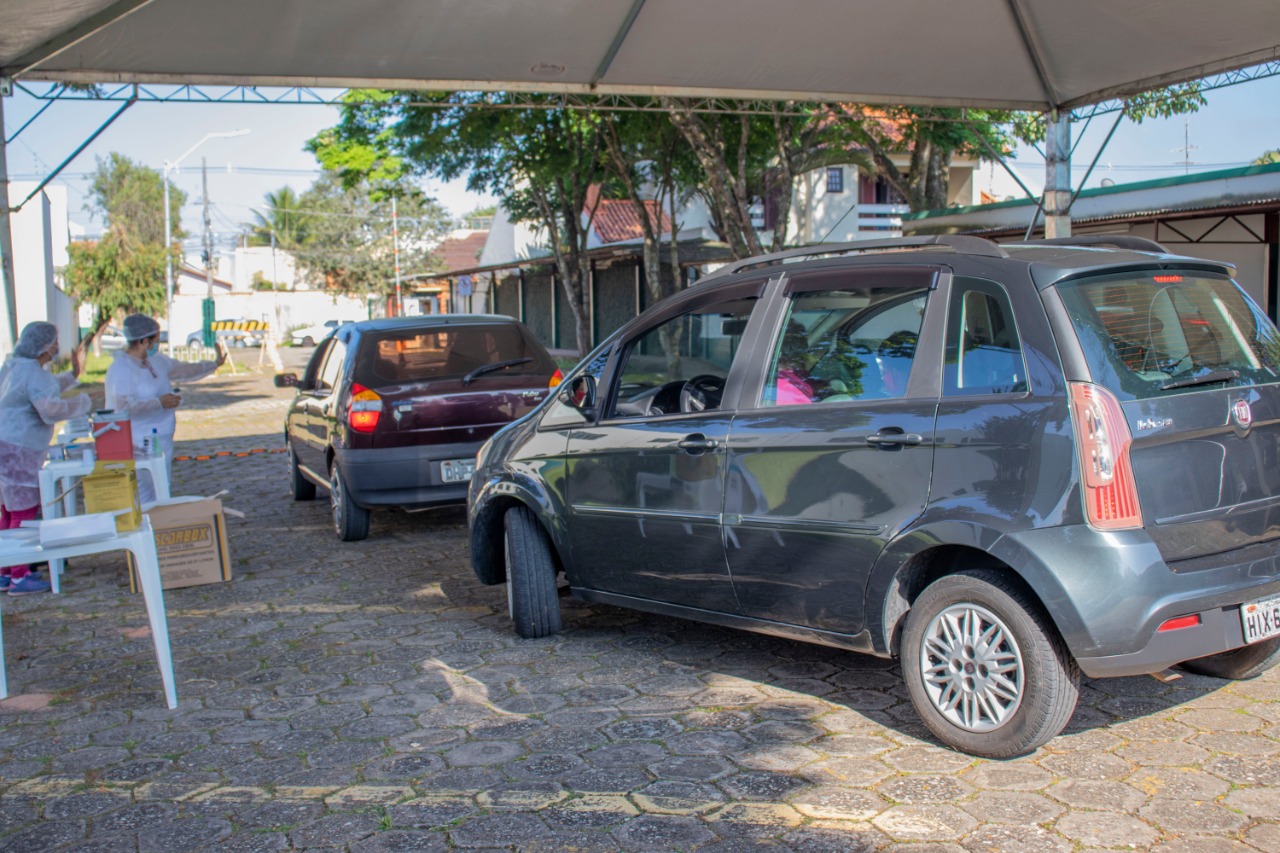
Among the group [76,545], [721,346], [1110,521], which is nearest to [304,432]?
[76,545]

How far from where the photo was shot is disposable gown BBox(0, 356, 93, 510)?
746cm

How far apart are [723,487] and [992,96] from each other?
9.30 metres

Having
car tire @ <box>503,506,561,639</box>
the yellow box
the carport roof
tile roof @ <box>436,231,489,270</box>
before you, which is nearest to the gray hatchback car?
car tire @ <box>503,506,561,639</box>

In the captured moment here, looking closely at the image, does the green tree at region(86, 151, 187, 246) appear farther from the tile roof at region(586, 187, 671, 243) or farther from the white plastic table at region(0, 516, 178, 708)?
the white plastic table at region(0, 516, 178, 708)

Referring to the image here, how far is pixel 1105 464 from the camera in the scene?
3.84 meters

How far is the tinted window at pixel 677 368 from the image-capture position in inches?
208

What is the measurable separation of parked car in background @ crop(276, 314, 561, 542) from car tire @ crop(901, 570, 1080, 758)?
4.77 metres

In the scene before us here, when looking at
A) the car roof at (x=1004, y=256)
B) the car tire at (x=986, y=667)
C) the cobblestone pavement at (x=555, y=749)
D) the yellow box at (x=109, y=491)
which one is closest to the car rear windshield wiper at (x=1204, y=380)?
the car roof at (x=1004, y=256)

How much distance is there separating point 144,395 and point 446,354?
85.7 inches

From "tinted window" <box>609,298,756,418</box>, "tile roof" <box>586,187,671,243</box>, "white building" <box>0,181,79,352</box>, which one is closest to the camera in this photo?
"tinted window" <box>609,298,756,418</box>

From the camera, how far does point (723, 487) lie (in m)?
4.97

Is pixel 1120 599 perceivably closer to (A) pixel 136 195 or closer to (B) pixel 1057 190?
(B) pixel 1057 190

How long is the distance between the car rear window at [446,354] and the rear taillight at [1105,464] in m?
5.73

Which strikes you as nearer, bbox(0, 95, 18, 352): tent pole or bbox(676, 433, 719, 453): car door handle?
bbox(676, 433, 719, 453): car door handle
